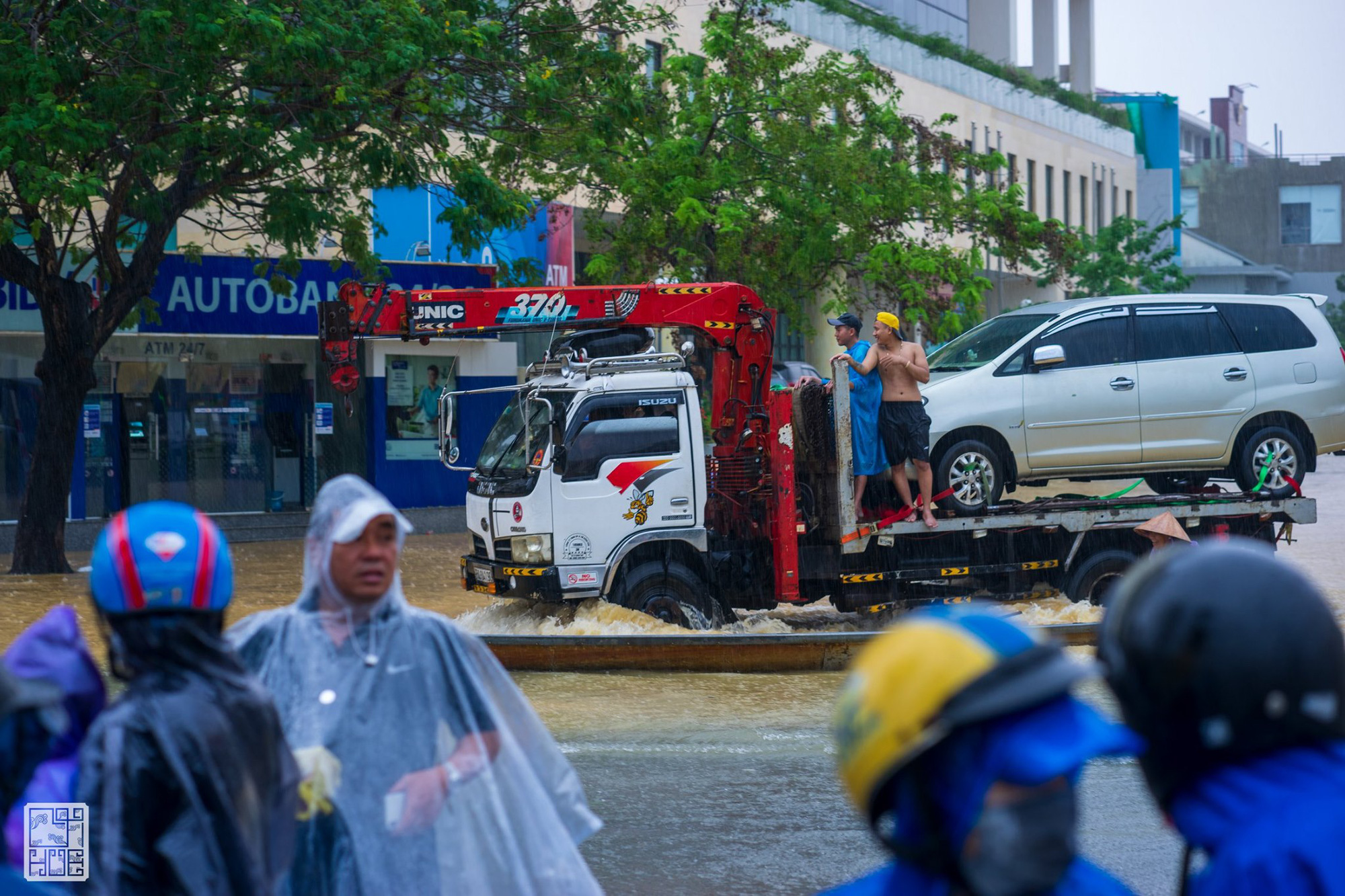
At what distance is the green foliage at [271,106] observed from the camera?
545 inches

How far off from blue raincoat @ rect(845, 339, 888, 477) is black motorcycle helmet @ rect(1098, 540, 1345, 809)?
10.4 m

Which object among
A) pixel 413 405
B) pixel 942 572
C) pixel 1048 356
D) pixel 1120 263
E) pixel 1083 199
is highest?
pixel 1083 199

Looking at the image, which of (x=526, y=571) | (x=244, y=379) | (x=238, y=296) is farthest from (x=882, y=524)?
(x=244, y=379)

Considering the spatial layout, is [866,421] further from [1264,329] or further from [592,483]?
[1264,329]

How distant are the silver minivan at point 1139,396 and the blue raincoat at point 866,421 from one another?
0.71 meters

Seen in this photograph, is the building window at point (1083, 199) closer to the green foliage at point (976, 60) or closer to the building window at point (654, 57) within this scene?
the green foliage at point (976, 60)

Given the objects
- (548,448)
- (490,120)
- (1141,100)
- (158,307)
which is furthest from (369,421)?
(1141,100)

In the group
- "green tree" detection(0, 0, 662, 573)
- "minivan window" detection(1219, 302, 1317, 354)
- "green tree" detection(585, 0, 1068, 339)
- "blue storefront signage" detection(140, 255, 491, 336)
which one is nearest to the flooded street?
"minivan window" detection(1219, 302, 1317, 354)

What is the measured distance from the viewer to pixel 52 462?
16812mm

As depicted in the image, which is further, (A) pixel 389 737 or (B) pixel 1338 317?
(B) pixel 1338 317

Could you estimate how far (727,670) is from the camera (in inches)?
427

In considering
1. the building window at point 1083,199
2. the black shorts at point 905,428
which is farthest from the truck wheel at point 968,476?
the building window at point 1083,199

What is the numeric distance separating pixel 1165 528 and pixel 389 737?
34.4 ft

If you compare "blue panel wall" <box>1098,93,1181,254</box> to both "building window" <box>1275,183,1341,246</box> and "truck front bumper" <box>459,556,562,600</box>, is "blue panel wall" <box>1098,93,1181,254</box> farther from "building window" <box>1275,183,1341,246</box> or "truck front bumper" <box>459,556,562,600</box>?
"truck front bumper" <box>459,556,562,600</box>
